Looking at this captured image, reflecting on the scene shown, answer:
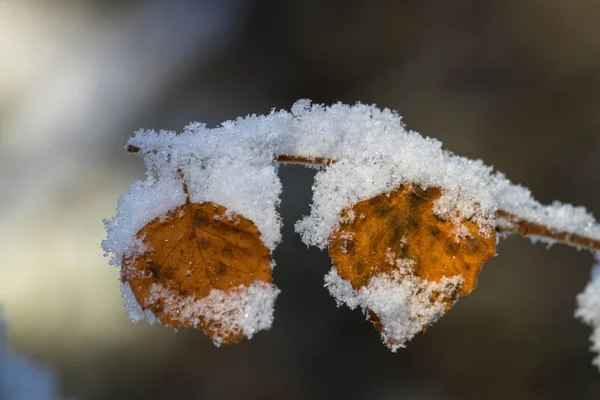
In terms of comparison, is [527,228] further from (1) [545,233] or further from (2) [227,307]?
(2) [227,307]

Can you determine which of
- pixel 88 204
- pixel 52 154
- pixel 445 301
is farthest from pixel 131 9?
pixel 445 301

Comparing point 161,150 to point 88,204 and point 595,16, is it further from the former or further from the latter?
point 595,16

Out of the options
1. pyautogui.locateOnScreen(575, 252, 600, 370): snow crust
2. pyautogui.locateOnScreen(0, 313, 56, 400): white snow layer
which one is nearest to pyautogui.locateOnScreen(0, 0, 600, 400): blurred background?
pyautogui.locateOnScreen(0, 313, 56, 400): white snow layer

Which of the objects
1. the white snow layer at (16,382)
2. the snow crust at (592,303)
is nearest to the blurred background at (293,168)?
the white snow layer at (16,382)

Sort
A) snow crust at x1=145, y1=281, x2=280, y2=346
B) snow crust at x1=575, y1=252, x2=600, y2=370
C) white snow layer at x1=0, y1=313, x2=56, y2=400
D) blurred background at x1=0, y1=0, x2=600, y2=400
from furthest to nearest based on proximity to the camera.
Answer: blurred background at x1=0, y1=0, x2=600, y2=400, white snow layer at x1=0, y1=313, x2=56, y2=400, snow crust at x1=575, y1=252, x2=600, y2=370, snow crust at x1=145, y1=281, x2=280, y2=346

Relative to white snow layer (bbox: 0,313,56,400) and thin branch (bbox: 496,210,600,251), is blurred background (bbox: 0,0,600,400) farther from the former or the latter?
→ thin branch (bbox: 496,210,600,251)

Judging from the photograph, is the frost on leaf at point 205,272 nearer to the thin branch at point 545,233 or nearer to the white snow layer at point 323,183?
the white snow layer at point 323,183
